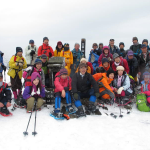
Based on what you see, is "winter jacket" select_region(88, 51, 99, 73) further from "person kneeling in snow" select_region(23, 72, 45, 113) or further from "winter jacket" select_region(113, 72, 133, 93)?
"person kneeling in snow" select_region(23, 72, 45, 113)

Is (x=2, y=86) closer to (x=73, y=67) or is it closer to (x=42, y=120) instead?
(x=42, y=120)

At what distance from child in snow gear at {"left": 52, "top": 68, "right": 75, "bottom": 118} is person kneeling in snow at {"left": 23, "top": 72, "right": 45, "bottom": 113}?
0.58 metres

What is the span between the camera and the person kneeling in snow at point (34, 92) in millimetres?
4824

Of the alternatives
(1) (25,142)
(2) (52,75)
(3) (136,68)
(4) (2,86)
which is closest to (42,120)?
(1) (25,142)

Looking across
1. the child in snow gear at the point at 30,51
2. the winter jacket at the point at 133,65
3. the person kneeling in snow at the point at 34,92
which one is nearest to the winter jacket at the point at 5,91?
the person kneeling in snow at the point at 34,92

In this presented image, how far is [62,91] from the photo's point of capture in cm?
477

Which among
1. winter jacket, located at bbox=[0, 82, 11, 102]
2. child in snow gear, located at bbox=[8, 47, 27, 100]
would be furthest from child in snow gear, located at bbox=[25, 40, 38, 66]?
winter jacket, located at bbox=[0, 82, 11, 102]

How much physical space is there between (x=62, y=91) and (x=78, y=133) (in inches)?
59.2

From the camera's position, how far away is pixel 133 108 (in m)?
5.42

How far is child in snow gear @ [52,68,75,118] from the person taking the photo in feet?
15.2

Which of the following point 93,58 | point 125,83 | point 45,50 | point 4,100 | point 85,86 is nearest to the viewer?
point 4,100

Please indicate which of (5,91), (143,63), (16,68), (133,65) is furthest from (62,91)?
(143,63)

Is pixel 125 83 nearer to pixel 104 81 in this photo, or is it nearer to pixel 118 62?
pixel 104 81

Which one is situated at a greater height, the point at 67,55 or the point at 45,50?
the point at 45,50
